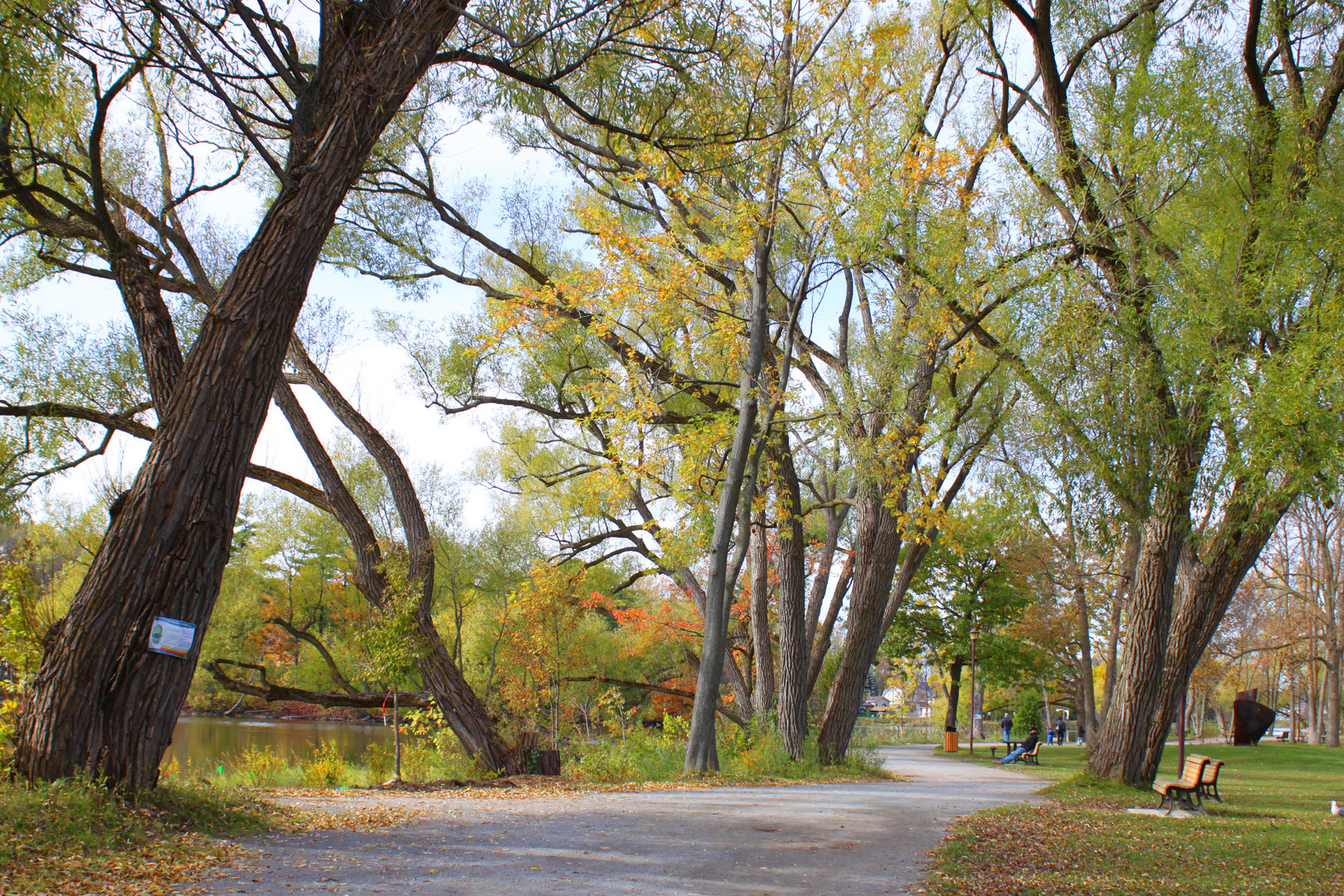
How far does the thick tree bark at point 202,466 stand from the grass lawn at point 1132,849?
4832mm

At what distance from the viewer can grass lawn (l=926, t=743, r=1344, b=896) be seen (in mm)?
4879

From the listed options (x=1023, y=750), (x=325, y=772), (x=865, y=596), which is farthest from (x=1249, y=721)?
(x=325, y=772)

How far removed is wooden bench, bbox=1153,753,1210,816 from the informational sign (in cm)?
989

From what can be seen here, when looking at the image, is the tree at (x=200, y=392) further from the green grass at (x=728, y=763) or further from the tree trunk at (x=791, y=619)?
the tree trunk at (x=791, y=619)

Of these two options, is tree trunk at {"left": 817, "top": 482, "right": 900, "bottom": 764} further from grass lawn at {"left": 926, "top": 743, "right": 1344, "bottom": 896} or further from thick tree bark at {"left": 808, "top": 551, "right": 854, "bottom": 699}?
grass lawn at {"left": 926, "top": 743, "right": 1344, "bottom": 896}

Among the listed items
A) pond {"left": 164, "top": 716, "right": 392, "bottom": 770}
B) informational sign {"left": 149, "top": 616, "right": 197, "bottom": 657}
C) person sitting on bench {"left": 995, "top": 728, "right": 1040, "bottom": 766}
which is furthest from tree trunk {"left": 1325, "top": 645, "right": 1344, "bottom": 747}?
informational sign {"left": 149, "top": 616, "right": 197, "bottom": 657}

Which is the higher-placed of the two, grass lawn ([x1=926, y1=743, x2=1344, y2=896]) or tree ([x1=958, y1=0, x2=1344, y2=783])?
tree ([x1=958, y1=0, x2=1344, y2=783])

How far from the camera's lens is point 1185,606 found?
11.2m

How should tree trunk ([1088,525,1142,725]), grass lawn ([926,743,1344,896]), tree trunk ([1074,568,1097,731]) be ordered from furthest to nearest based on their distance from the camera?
tree trunk ([1074,568,1097,731]), tree trunk ([1088,525,1142,725]), grass lawn ([926,743,1344,896])

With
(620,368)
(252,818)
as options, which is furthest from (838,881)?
(620,368)

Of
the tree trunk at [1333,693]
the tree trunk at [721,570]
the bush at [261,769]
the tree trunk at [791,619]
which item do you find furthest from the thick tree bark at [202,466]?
the tree trunk at [1333,693]

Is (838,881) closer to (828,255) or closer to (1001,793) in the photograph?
(1001,793)

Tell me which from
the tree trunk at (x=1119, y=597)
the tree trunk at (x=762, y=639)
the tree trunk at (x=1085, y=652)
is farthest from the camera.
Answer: the tree trunk at (x=1085, y=652)

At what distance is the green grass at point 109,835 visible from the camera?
381 centimetres
